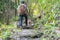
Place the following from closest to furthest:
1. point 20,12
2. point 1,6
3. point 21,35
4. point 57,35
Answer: point 1,6
point 57,35
point 21,35
point 20,12

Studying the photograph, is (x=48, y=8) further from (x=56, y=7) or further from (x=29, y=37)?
(x=29, y=37)

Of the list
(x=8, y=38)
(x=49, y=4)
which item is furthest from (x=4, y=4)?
(x=49, y=4)

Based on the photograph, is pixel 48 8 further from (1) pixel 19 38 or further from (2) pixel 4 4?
(2) pixel 4 4

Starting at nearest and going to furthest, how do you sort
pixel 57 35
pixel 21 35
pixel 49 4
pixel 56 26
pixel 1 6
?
pixel 1 6 → pixel 57 35 → pixel 21 35 → pixel 56 26 → pixel 49 4

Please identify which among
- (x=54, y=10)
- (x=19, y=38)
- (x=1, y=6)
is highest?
(x=1, y=6)

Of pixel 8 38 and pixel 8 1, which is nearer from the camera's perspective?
pixel 8 1

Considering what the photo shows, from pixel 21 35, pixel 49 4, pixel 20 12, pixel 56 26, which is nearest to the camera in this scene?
pixel 21 35

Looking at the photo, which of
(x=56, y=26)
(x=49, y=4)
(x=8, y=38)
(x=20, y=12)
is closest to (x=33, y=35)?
(x=8, y=38)

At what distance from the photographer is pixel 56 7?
12000 mm

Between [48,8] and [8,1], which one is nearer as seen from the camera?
[8,1]

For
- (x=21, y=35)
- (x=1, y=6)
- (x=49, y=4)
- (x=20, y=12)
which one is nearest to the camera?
(x=1, y=6)

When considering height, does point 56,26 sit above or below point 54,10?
below

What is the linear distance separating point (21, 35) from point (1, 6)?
3.96m

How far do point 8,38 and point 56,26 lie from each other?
3.30 metres
